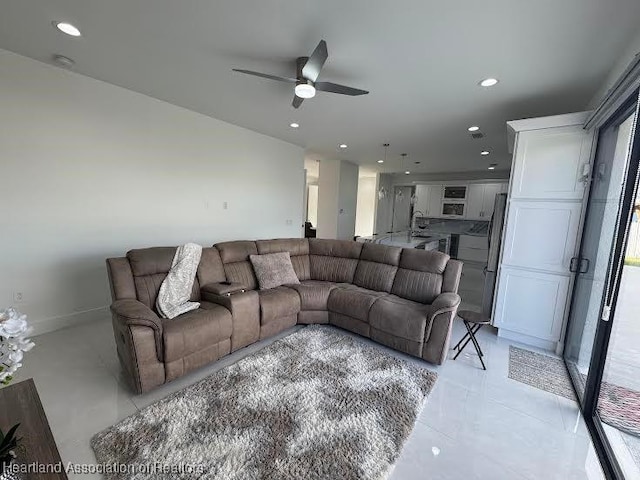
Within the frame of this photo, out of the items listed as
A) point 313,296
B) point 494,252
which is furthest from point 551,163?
A: point 313,296

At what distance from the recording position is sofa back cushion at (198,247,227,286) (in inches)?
111

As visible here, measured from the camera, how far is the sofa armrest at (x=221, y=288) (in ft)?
8.59

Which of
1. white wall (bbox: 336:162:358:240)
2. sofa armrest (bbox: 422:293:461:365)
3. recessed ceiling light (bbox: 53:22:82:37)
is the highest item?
recessed ceiling light (bbox: 53:22:82:37)

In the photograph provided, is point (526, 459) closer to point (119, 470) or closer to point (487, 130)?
point (119, 470)

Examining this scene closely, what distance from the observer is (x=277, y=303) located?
2828 mm

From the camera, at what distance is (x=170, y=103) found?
3.61m

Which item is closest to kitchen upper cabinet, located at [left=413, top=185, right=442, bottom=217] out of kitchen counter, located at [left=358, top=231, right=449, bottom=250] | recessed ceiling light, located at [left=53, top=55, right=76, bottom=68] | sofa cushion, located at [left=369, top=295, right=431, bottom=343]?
kitchen counter, located at [left=358, top=231, right=449, bottom=250]

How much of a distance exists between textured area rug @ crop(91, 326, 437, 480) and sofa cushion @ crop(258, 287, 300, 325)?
418 millimetres

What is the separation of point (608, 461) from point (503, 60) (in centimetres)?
283

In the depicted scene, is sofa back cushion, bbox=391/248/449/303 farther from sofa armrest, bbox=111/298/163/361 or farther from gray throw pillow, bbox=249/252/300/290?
sofa armrest, bbox=111/298/163/361

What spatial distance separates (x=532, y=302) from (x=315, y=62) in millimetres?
3199

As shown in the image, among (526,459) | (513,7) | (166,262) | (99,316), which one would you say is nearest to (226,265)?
(166,262)

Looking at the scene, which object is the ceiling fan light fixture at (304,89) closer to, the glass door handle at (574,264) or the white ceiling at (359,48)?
the white ceiling at (359,48)

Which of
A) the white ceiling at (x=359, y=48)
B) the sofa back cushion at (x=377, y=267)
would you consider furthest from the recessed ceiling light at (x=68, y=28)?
the sofa back cushion at (x=377, y=267)
